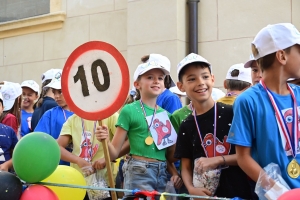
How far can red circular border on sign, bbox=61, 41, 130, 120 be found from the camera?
11.5 feet

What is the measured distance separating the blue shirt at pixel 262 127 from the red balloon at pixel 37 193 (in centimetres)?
119

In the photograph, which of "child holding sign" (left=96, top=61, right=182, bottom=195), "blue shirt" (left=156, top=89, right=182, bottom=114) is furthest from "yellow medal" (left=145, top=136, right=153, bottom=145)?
"blue shirt" (left=156, top=89, right=182, bottom=114)

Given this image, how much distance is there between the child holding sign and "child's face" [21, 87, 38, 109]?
2883 mm

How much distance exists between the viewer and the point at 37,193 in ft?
10.7

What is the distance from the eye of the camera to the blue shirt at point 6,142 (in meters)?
4.98

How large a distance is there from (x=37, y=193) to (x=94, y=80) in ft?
2.85

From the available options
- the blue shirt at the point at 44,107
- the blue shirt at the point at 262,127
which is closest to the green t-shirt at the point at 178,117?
the blue shirt at the point at 262,127

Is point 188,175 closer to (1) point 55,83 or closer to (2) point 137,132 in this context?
(2) point 137,132

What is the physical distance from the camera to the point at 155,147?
13.6 feet

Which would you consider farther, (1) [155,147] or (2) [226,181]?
(1) [155,147]

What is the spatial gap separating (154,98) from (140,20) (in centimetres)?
446

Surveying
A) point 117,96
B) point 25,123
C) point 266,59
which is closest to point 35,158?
point 117,96

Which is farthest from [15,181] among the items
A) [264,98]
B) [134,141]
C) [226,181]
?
[264,98]

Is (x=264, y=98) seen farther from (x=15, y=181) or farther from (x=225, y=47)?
(x=225, y=47)
